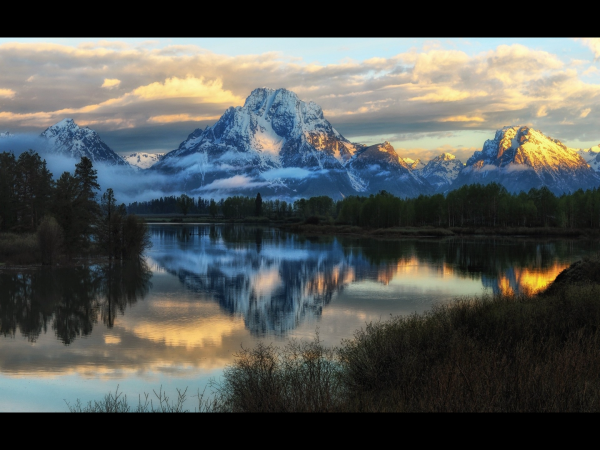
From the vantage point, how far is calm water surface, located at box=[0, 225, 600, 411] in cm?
2217

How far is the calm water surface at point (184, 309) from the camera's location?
22172 mm

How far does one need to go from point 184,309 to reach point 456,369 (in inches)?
970

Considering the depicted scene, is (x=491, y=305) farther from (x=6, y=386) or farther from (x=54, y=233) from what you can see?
(x=54, y=233)

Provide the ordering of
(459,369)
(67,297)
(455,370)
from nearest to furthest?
(459,369), (455,370), (67,297)

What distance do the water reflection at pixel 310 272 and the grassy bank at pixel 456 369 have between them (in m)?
10.2

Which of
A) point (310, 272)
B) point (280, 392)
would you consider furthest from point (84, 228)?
point (280, 392)

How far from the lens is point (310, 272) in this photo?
58.6 metres

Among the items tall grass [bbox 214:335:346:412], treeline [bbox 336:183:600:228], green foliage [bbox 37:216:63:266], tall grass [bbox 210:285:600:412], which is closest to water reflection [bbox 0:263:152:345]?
green foliage [bbox 37:216:63:266]

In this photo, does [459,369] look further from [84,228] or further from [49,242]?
[84,228]

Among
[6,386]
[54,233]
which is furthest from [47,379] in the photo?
[54,233]

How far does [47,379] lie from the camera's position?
21594 millimetres

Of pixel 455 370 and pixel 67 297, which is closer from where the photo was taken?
pixel 455 370

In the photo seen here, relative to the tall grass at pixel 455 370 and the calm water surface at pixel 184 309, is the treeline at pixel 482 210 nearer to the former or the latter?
the calm water surface at pixel 184 309

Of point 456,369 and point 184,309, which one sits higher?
point 456,369
